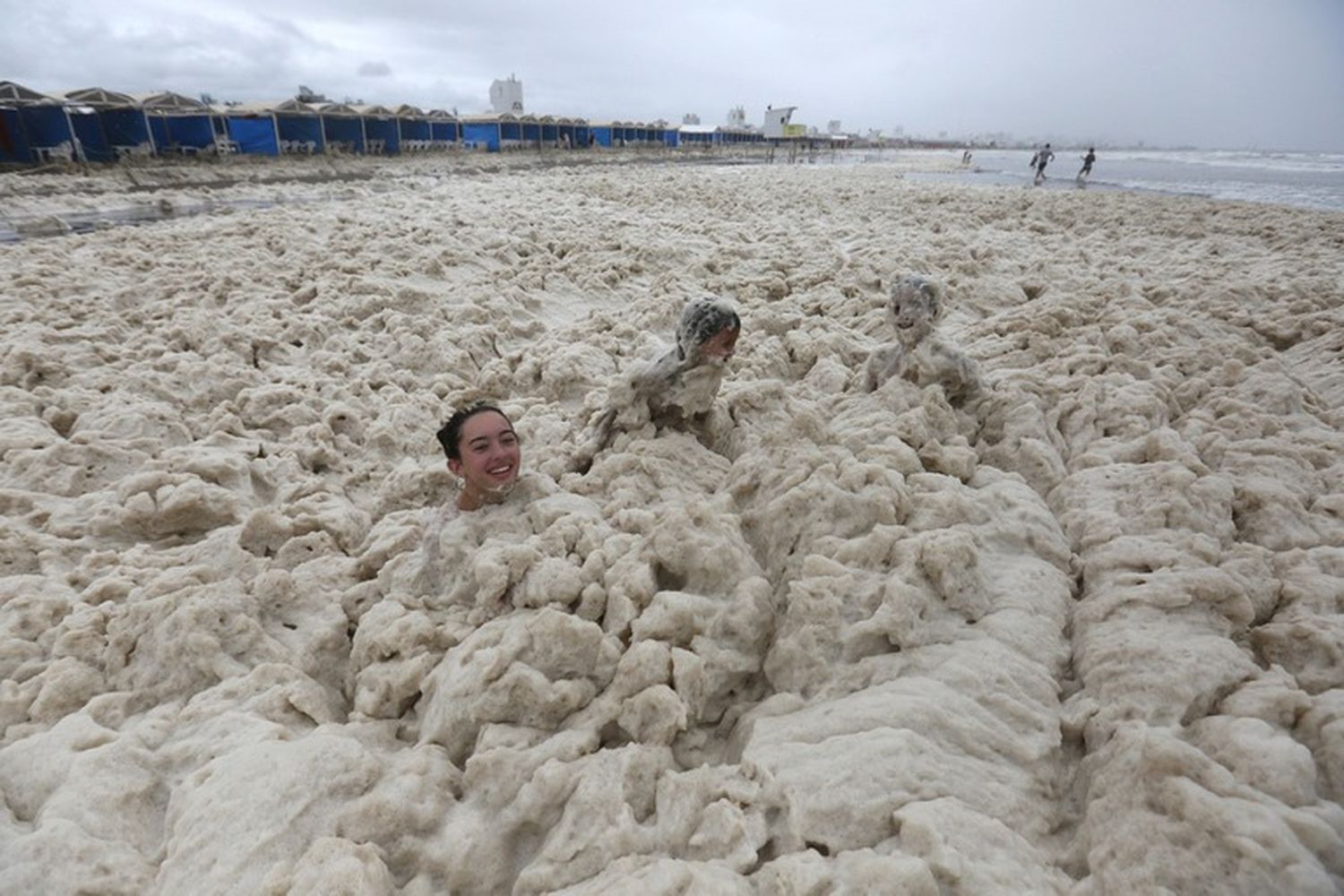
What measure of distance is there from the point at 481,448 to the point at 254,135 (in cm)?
2951

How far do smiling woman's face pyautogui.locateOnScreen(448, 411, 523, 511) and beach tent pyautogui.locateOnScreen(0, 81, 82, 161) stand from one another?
23.5m

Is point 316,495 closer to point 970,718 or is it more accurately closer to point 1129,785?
point 970,718

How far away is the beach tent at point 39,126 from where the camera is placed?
679 inches

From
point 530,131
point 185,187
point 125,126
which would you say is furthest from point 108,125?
point 530,131

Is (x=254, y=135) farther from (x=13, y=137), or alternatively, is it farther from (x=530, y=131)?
(x=530, y=131)

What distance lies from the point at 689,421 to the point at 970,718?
217cm

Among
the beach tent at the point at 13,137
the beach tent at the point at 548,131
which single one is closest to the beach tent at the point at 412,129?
the beach tent at the point at 548,131

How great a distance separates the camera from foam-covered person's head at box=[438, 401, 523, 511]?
2.74 metres

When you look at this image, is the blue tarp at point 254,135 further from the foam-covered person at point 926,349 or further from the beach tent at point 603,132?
the foam-covered person at point 926,349

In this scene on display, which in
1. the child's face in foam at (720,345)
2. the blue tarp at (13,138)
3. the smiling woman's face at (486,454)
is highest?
the blue tarp at (13,138)

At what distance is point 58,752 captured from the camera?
194 cm

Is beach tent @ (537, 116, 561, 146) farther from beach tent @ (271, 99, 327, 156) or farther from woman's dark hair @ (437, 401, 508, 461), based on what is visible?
woman's dark hair @ (437, 401, 508, 461)

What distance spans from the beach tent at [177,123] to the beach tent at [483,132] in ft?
51.7

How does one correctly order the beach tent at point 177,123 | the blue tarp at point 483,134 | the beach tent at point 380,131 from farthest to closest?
the blue tarp at point 483,134 < the beach tent at point 380,131 < the beach tent at point 177,123
